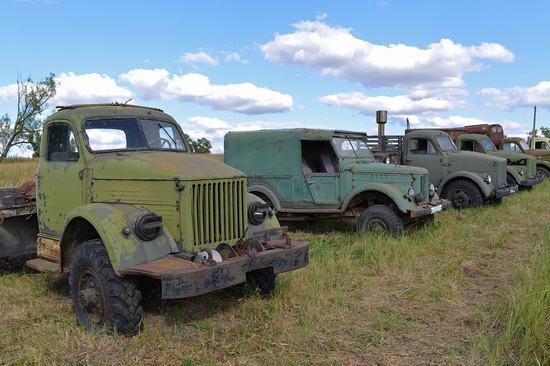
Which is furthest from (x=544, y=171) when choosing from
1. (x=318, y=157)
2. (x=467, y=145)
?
(x=318, y=157)

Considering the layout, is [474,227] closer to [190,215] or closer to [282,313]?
[282,313]

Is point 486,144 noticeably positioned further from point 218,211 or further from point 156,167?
point 156,167

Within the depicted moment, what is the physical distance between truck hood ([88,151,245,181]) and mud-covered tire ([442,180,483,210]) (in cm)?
797

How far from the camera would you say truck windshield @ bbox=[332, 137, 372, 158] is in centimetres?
846

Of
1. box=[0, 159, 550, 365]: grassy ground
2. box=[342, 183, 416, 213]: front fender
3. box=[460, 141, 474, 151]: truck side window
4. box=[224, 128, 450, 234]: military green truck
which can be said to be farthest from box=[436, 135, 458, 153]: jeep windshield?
box=[0, 159, 550, 365]: grassy ground

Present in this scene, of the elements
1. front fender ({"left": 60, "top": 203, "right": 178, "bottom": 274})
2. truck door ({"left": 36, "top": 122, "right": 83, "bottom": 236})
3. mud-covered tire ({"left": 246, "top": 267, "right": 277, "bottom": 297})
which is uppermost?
truck door ({"left": 36, "top": 122, "right": 83, "bottom": 236})

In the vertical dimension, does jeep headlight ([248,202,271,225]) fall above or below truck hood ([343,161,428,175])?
below

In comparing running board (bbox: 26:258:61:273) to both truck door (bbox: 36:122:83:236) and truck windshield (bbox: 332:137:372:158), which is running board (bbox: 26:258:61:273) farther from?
truck windshield (bbox: 332:137:372:158)

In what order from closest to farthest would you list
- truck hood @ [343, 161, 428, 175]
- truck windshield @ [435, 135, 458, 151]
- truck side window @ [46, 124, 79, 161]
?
truck side window @ [46, 124, 79, 161], truck hood @ [343, 161, 428, 175], truck windshield @ [435, 135, 458, 151]

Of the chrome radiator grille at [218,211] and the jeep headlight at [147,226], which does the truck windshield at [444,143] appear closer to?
the chrome radiator grille at [218,211]

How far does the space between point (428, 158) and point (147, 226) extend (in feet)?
28.6

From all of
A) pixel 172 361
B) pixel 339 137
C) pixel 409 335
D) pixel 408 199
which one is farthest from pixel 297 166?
pixel 172 361

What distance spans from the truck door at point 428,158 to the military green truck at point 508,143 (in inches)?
187

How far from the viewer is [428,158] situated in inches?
453
